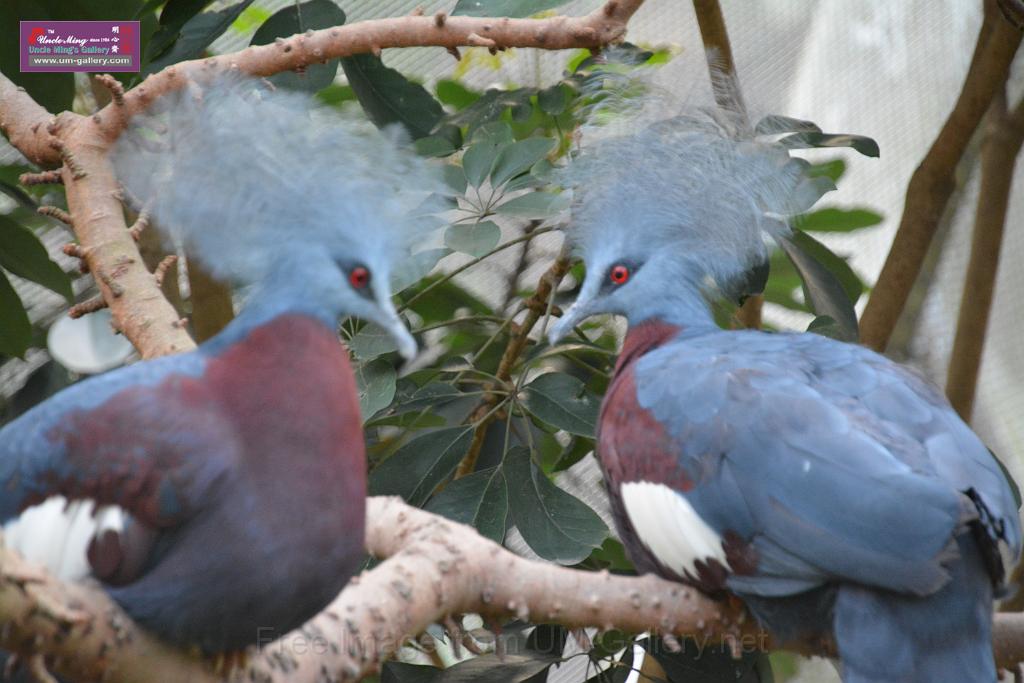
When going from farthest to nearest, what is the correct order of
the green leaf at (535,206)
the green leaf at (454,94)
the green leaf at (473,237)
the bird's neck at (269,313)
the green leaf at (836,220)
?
1. the green leaf at (454,94)
2. the green leaf at (836,220)
3. the green leaf at (535,206)
4. the green leaf at (473,237)
5. the bird's neck at (269,313)

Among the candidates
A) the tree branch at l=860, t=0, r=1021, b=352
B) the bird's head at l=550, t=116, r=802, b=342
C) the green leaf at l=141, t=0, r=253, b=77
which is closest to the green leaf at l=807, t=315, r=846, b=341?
the bird's head at l=550, t=116, r=802, b=342

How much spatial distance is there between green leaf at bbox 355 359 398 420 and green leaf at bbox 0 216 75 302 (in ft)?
1.87

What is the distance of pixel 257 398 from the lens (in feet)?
3.21

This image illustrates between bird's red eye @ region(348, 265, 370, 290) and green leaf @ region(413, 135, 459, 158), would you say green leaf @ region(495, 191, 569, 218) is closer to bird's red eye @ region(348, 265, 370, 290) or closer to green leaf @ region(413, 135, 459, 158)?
green leaf @ region(413, 135, 459, 158)

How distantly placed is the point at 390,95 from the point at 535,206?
0.41 m

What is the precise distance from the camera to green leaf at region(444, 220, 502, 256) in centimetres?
159

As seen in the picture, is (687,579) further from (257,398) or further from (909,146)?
(909,146)

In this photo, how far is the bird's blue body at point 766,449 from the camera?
1195 millimetres

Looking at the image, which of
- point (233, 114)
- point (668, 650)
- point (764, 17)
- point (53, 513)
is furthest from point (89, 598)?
point (764, 17)

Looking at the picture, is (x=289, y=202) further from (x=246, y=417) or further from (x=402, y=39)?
(x=402, y=39)

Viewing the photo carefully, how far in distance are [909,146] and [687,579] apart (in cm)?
180

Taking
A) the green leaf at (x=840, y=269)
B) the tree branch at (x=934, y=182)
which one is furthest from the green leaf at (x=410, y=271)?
the tree branch at (x=934, y=182)

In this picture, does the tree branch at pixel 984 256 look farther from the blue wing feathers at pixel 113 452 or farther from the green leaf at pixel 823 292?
the blue wing feathers at pixel 113 452

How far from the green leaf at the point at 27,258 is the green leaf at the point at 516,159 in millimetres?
771
